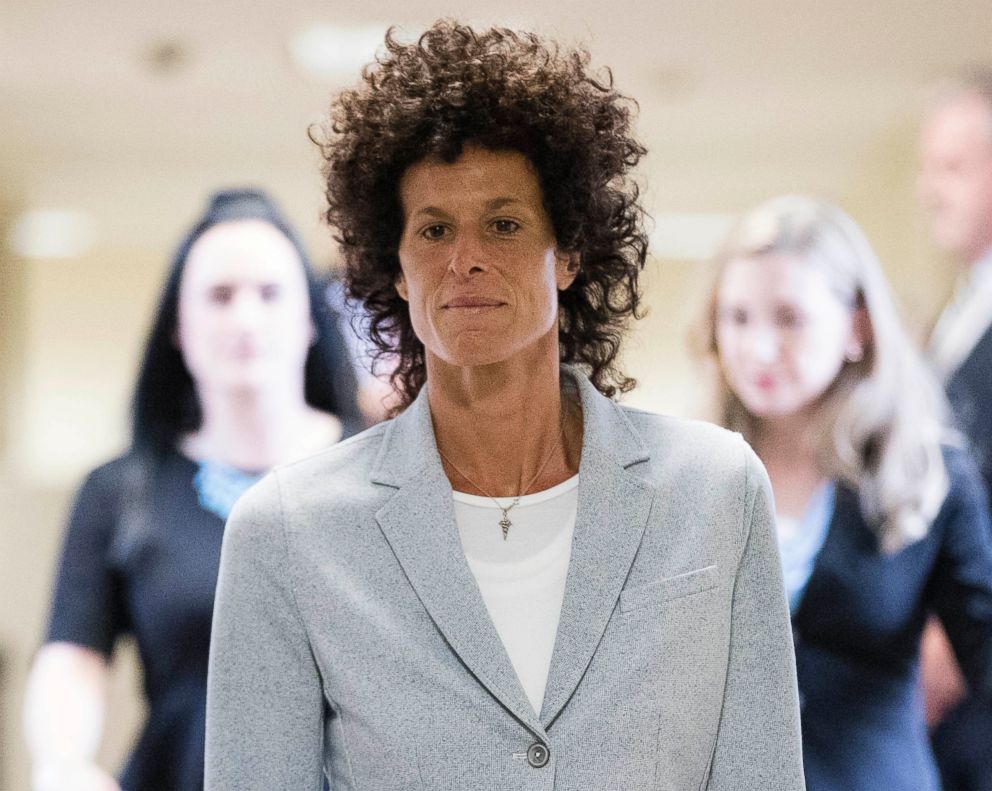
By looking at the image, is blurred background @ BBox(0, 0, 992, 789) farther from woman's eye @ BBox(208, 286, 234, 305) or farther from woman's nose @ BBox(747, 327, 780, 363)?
woman's eye @ BBox(208, 286, 234, 305)

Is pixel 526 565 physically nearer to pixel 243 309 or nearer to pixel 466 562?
pixel 466 562

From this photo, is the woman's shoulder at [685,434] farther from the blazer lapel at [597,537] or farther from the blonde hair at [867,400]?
the blonde hair at [867,400]

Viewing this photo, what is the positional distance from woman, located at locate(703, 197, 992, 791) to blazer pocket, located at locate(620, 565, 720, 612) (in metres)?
1.07

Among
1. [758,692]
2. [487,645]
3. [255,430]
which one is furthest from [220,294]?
[758,692]

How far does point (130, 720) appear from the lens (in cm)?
293

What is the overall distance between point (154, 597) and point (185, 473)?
29 centimetres

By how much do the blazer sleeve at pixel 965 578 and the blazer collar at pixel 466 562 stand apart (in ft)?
3.95

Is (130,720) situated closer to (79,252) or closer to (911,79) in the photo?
(79,252)

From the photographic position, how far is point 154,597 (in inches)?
98.8

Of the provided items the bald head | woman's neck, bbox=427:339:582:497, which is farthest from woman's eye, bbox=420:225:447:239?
the bald head

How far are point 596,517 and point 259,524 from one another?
39 centimetres

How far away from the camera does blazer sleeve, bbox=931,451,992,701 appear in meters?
2.53

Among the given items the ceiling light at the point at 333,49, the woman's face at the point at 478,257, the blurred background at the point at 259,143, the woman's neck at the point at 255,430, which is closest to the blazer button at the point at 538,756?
the woman's face at the point at 478,257

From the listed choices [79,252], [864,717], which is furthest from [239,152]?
[864,717]
